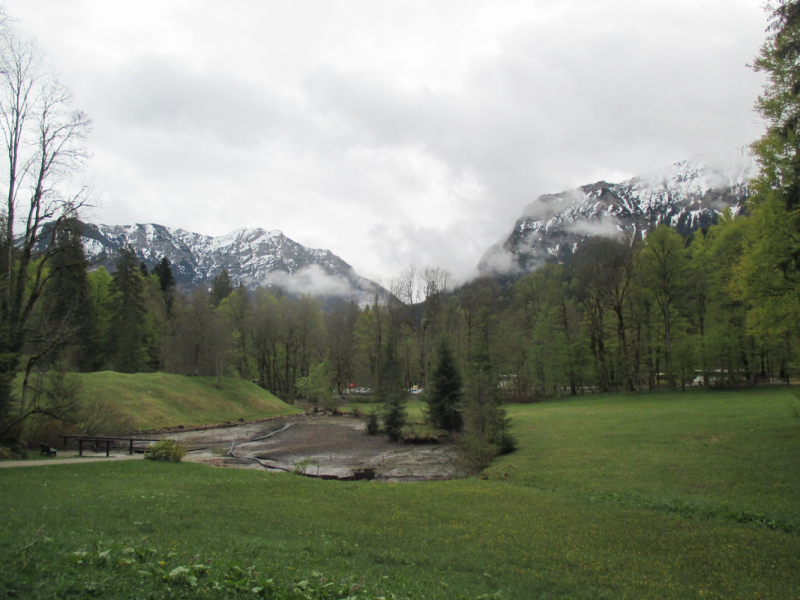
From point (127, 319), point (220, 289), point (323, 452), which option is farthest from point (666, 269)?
point (220, 289)

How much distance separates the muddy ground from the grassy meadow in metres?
4.74

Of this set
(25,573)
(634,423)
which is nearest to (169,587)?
(25,573)

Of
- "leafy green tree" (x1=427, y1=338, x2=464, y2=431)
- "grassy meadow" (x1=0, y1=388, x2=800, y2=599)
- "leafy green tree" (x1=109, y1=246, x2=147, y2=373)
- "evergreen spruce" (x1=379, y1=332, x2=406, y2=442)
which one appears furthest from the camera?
"leafy green tree" (x1=109, y1=246, x2=147, y2=373)

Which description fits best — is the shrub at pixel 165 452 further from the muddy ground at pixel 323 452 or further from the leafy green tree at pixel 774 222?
the leafy green tree at pixel 774 222

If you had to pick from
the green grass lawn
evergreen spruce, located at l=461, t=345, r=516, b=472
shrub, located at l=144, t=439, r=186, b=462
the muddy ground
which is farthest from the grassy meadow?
the muddy ground

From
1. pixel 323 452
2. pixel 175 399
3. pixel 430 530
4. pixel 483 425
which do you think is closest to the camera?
pixel 430 530

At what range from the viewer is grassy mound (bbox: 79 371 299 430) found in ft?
119

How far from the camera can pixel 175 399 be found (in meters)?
42.2

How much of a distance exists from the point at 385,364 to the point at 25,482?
2790cm

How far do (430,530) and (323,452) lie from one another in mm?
19652

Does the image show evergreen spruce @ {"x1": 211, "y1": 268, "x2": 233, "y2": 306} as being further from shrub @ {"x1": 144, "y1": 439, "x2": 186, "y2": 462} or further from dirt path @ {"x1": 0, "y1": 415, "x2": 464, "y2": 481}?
shrub @ {"x1": 144, "y1": 439, "x2": 186, "y2": 462}

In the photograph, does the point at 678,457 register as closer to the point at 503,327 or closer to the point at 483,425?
the point at 483,425

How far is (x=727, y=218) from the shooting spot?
39500 mm

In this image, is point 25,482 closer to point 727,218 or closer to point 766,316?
point 766,316
